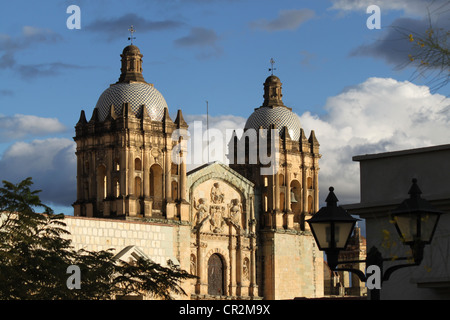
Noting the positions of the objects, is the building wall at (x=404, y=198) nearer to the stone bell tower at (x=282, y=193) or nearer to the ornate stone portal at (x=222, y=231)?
the ornate stone portal at (x=222, y=231)

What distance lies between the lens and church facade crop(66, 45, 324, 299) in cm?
5253

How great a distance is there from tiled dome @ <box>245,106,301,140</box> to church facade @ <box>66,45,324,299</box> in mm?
64

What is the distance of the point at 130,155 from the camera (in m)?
52.5

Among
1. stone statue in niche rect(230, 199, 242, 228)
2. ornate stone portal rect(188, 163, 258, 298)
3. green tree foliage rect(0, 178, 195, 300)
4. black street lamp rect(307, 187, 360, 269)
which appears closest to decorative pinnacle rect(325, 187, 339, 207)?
black street lamp rect(307, 187, 360, 269)

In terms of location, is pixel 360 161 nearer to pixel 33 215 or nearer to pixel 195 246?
pixel 33 215

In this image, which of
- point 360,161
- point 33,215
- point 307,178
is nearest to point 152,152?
point 307,178

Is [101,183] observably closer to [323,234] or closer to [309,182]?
[309,182]

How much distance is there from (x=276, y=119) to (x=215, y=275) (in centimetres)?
1017

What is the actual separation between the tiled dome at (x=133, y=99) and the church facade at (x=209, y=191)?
5 cm

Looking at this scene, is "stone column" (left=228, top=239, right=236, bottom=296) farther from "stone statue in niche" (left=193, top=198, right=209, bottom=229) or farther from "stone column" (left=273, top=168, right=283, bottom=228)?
"stone column" (left=273, top=168, right=283, bottom=228)

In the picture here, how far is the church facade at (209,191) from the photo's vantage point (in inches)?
2068

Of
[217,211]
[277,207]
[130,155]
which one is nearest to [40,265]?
[130,155]

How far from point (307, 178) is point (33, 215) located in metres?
34.3
